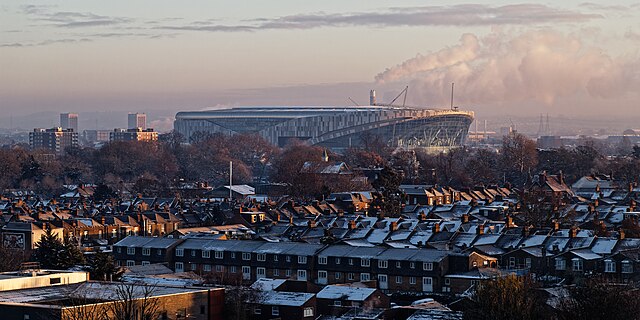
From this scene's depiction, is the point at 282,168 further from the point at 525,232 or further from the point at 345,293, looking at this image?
the point at 345,293

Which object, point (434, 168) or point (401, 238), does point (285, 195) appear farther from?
point (401, 238)

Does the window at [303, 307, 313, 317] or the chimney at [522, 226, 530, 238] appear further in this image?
the chimney at [522, 226, 530, 238]

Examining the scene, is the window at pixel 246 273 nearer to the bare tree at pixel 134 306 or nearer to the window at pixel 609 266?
the window at pixel 609 266

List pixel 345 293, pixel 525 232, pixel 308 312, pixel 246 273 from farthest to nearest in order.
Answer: pixel 525 232 → pixel 246 273 → pixel 345 293 → pixel 308 312

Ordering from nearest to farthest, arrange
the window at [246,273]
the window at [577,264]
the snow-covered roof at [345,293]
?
the snow-covered roof at [345,293], the window at [577,264], the window at [246,273]

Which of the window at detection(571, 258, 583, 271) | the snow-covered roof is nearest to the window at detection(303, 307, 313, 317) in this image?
the snow-covered roof

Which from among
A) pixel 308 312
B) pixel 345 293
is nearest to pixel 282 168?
pixel 345 293

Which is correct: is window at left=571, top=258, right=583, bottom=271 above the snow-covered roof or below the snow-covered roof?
below

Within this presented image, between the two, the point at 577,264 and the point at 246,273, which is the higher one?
the point at 577,264

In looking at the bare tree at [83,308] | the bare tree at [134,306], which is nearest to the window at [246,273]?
the bare tree at [134,306]

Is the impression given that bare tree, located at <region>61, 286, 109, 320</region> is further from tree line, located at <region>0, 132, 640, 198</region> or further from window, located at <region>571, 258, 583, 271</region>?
tree line, located at <region>0, 132, 640, 198</region>

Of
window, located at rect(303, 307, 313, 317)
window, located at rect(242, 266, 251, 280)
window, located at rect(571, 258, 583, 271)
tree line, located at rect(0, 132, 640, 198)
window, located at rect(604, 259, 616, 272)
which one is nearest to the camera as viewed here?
window, located at rect(303, 307, 313, 317)
